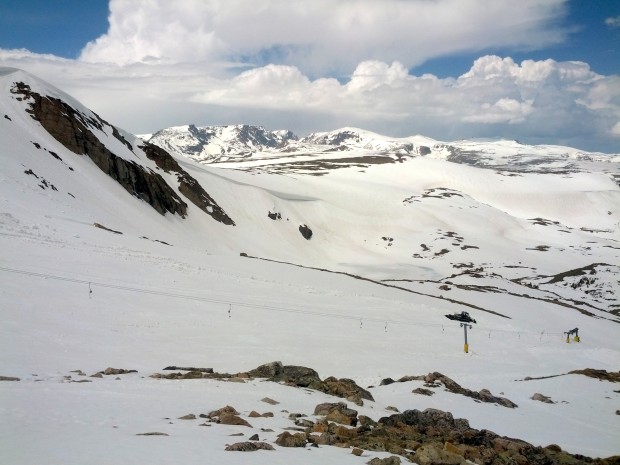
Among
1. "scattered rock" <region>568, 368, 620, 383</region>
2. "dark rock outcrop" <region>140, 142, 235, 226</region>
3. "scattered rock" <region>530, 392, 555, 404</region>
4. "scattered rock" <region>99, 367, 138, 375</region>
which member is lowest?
"scattered rock" <region>568, 368, 620, 383</region>

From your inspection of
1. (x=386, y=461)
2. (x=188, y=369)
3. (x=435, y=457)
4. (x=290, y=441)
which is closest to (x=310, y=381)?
(x=188, y=369)

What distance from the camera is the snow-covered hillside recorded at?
12016 millimetres

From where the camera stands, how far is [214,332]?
1030 inches

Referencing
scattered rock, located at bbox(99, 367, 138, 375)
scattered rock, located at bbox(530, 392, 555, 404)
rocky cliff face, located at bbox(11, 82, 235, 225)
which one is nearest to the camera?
scattered rock, located at bbox(99, 367, 138, 375)

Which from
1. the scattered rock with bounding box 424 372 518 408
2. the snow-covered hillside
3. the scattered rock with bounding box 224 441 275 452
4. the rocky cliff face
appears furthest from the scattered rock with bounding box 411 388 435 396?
the rocky cliff face

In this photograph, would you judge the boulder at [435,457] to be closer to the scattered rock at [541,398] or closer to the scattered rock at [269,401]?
the scattered rock at [269,401]

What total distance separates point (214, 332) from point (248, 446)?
53.3 feet

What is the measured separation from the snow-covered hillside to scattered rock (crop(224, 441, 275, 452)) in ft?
0.78

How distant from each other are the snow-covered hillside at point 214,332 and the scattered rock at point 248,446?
237mm

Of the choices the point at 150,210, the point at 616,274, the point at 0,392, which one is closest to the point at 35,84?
the point at 150,210

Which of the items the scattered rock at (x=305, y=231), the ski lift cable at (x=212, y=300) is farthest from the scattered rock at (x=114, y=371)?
the scattered rock at (x=305, y=231)

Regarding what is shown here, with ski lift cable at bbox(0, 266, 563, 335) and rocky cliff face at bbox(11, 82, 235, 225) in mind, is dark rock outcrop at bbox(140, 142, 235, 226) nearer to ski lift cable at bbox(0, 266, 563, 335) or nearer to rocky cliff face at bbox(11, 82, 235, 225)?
rocky cliff face at bbox(11, 82, 235, 225)

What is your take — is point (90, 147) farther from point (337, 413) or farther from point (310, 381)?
point (337, 413)

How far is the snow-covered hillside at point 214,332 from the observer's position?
1202cm
